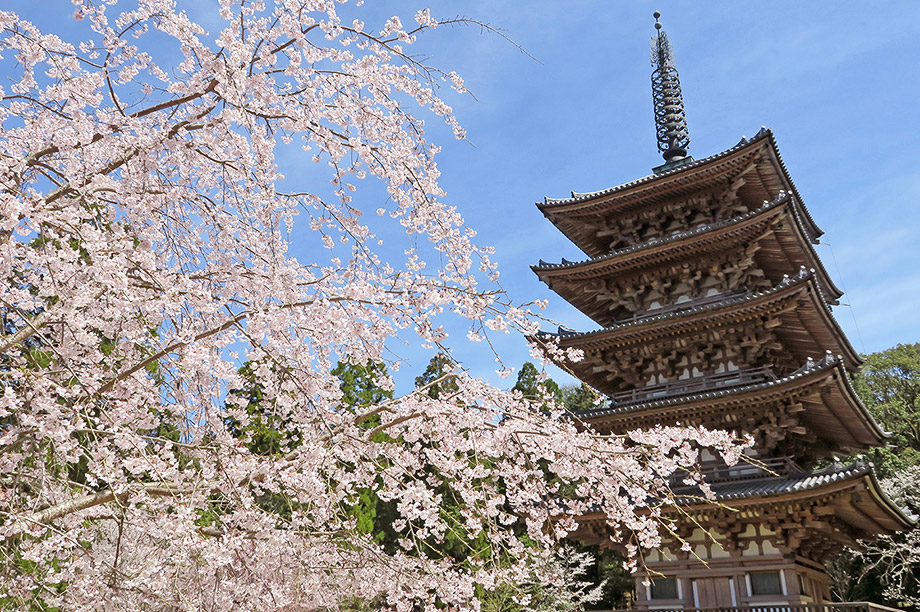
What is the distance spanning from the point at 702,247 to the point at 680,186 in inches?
62.1

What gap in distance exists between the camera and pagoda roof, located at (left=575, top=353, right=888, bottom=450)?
371 inches

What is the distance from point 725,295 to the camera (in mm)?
11602

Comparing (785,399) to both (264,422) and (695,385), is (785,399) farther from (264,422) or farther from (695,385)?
(264,422)

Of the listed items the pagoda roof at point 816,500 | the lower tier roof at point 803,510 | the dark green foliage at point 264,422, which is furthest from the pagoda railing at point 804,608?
the dark green foliage at point 264,422

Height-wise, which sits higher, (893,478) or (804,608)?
(893,478)

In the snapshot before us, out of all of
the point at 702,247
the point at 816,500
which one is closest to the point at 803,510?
the point at 816,500

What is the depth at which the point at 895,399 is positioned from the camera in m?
27.0

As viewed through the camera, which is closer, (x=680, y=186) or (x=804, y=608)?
(x=804, y=608)

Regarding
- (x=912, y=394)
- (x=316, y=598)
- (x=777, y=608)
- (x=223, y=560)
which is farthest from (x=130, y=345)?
(x=912, y=394)

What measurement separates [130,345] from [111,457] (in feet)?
4.07

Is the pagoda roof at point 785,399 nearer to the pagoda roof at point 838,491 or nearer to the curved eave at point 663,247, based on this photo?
the pagoda roof at point 838,491

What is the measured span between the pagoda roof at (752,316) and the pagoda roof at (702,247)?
94 cm

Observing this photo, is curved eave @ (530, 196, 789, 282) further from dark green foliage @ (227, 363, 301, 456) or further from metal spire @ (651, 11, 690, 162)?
dark green foliage @ (227, 363, 301, 456)

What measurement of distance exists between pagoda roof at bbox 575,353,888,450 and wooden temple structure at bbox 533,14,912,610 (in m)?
0.03
